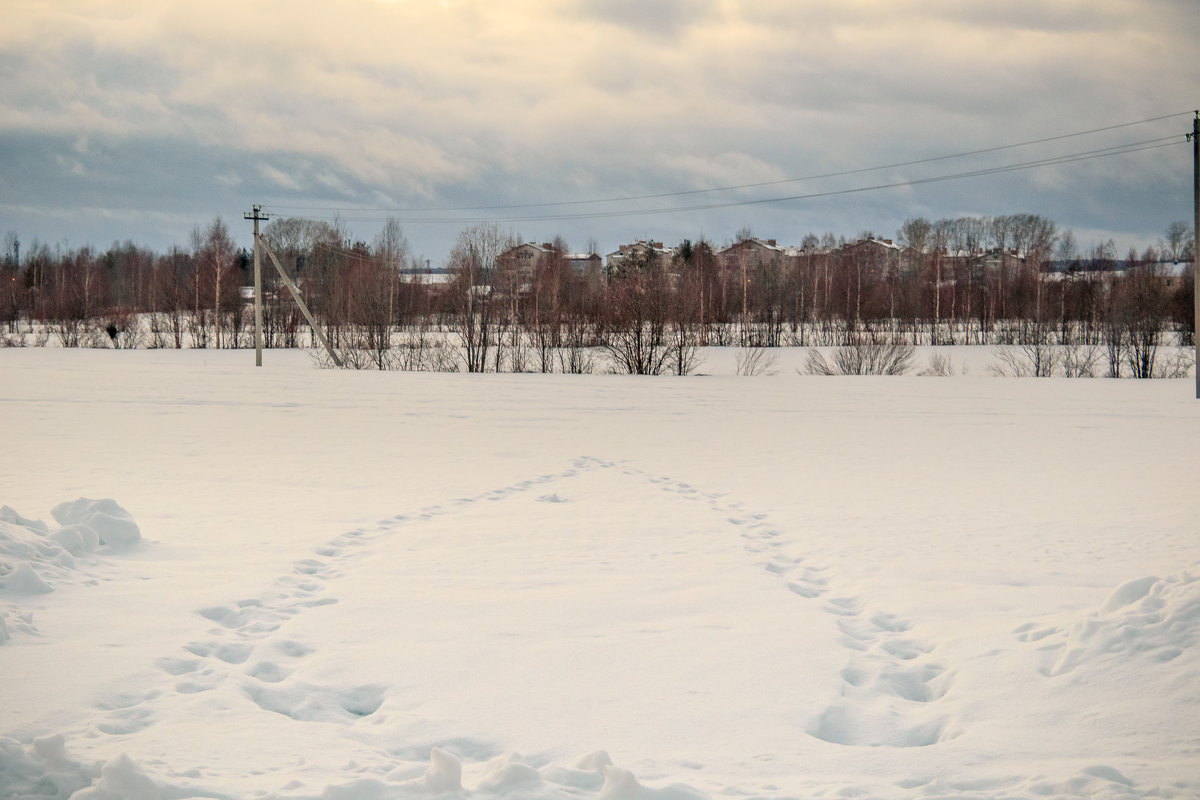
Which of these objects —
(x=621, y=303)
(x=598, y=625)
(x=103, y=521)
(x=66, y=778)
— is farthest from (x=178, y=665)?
(x=621, y=303)

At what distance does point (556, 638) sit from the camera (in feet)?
17.7

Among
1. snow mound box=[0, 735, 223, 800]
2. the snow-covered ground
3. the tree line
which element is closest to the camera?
snow mound box=[0, 735, 223, 800]

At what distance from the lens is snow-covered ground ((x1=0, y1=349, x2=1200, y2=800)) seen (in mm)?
3666

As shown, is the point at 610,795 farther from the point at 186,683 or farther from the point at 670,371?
the point at 670,371

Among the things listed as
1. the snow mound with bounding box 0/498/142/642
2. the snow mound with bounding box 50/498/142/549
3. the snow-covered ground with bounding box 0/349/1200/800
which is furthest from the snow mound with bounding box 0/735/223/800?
the snow mound with bounding box 50/498/142/549

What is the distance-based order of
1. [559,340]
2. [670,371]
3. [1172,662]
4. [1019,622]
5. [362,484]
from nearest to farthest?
1. [1172,662]
2. [1019,622]
3. [362,484]
4. [670,371]
5. [559,340]

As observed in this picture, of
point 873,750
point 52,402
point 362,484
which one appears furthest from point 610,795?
point 52,402

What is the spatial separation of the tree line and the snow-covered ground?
76.3 feet

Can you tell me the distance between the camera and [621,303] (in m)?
33.8

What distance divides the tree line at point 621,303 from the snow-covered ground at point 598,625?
23262 millimetres

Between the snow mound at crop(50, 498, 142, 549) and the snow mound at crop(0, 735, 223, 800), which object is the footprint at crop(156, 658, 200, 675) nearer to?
the snow mound at crop(0, 735, 223, 800)

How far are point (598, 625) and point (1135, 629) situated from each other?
3.01 meters

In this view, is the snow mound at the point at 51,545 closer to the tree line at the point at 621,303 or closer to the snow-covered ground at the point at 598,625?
the snow-covered ground at the point at 598,625

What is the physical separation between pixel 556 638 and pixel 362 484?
6.40 metres
